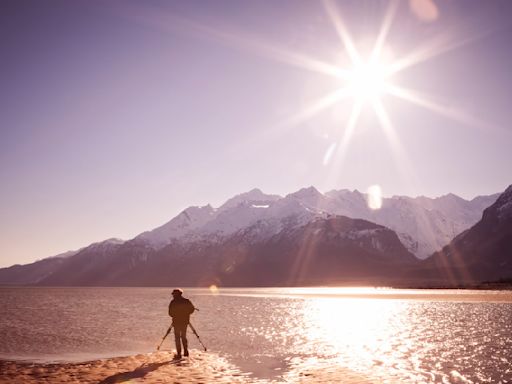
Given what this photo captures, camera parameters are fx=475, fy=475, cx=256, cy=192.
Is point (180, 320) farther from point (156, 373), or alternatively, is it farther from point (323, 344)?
point (323, 344)

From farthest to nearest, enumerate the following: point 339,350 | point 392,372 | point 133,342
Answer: point 133,342
point 339,350
point 392,372

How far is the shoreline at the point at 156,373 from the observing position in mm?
19328

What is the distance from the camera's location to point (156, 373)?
2080 cm

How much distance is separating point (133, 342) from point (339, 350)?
1450cm

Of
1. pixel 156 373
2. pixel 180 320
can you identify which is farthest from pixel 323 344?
pixel 156 373

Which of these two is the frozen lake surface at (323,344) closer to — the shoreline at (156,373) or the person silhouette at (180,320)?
the shoreline at (156,373)

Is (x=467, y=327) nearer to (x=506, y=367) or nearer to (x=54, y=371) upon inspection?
(x=506, y=367)

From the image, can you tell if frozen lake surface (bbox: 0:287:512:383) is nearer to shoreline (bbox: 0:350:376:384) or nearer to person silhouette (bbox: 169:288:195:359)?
shoreline (bbox: 0:350:376:384)

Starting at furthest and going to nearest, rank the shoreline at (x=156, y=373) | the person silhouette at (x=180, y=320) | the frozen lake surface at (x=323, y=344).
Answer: the person silhouette at (x=180, y=320) → the frozen lake surface at (x=323, y=344) → the shoreline at (x=156, y=373)

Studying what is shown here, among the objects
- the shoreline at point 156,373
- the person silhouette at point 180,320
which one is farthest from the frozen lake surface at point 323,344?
the person silhouette at point 180,320

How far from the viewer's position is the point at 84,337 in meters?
36.6

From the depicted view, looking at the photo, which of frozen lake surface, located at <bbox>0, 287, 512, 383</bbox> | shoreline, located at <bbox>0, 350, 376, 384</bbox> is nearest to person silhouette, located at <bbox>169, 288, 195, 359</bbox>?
shoreline, located at <bbox>0, 350, 376, 384</bbox>

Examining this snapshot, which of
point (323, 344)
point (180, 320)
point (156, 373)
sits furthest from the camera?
point (323, 344)

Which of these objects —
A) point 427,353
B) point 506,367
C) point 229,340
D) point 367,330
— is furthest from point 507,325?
point 229,340
